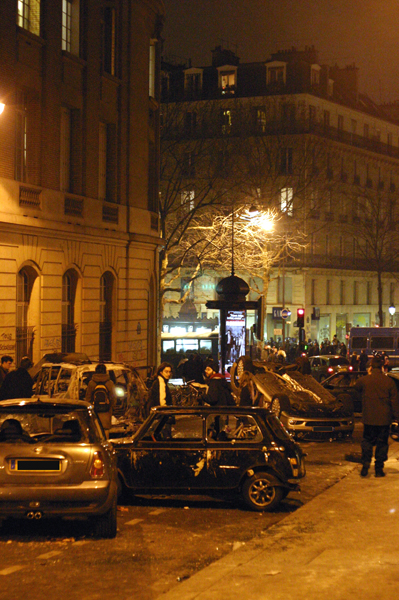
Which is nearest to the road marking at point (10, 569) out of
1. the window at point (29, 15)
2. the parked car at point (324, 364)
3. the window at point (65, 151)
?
the window at point (29, 15)

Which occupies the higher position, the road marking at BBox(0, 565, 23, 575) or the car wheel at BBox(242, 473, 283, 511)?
the car wheel at BBox(242, 473, 283, 511)

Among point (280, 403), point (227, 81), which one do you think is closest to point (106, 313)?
point (280, 403)

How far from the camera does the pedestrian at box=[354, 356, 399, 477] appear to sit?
1261cm

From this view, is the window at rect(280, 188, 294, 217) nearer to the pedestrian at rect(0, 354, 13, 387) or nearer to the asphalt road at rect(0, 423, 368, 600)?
the pedestrian at rect(0, 354, 13, 387)

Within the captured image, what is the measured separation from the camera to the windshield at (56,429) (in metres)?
8.85

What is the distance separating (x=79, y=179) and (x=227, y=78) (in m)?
46.6

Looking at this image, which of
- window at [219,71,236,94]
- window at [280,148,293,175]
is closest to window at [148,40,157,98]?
window at [280,148,293,175]

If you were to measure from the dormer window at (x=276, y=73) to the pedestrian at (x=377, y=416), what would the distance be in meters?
57.5

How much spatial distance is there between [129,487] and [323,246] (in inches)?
2347

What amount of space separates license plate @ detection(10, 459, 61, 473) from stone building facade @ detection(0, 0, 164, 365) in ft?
40.7

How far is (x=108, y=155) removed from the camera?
27.2 metres

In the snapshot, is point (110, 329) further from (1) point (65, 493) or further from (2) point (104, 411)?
(1) point (65, 493)

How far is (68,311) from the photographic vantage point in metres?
24.6

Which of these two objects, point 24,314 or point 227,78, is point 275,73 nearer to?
point 227,78
